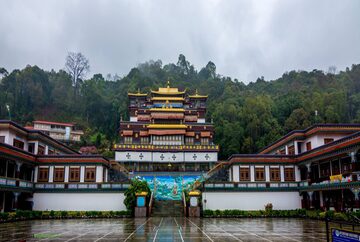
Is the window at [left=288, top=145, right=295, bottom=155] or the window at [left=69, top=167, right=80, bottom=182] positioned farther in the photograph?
the window at [left=288, top=145, right=295, bottom=155]

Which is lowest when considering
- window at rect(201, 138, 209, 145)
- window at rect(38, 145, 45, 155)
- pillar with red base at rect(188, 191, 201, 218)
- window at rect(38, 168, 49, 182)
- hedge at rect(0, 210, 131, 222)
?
hedge at rect(0, 210, 131, 222)

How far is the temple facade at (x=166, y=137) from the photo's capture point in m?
61.1

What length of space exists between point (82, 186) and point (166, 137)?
2700cm

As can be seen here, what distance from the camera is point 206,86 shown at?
4646 inches

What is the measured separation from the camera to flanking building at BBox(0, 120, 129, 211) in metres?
36.9

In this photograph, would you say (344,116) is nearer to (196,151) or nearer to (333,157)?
(196,151)

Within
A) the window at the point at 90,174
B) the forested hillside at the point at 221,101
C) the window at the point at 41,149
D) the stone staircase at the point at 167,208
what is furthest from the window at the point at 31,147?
the forested hillside at the point at 221,101

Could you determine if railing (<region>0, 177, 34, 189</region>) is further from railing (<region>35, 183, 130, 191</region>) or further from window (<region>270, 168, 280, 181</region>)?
window (<region>270, 168, 280, 181</region>)

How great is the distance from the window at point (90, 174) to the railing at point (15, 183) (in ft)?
18.7

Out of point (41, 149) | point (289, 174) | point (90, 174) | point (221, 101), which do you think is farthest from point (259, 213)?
point (221, 101)

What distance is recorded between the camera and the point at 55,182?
130 ft

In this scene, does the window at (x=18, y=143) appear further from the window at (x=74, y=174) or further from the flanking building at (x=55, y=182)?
the window at (x=74, y=174)

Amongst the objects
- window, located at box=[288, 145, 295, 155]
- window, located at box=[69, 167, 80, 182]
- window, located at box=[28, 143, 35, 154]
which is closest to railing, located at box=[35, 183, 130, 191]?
window, located at box=[69, 167, 80, 182]

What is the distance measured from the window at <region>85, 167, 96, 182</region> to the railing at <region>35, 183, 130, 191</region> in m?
1.23
